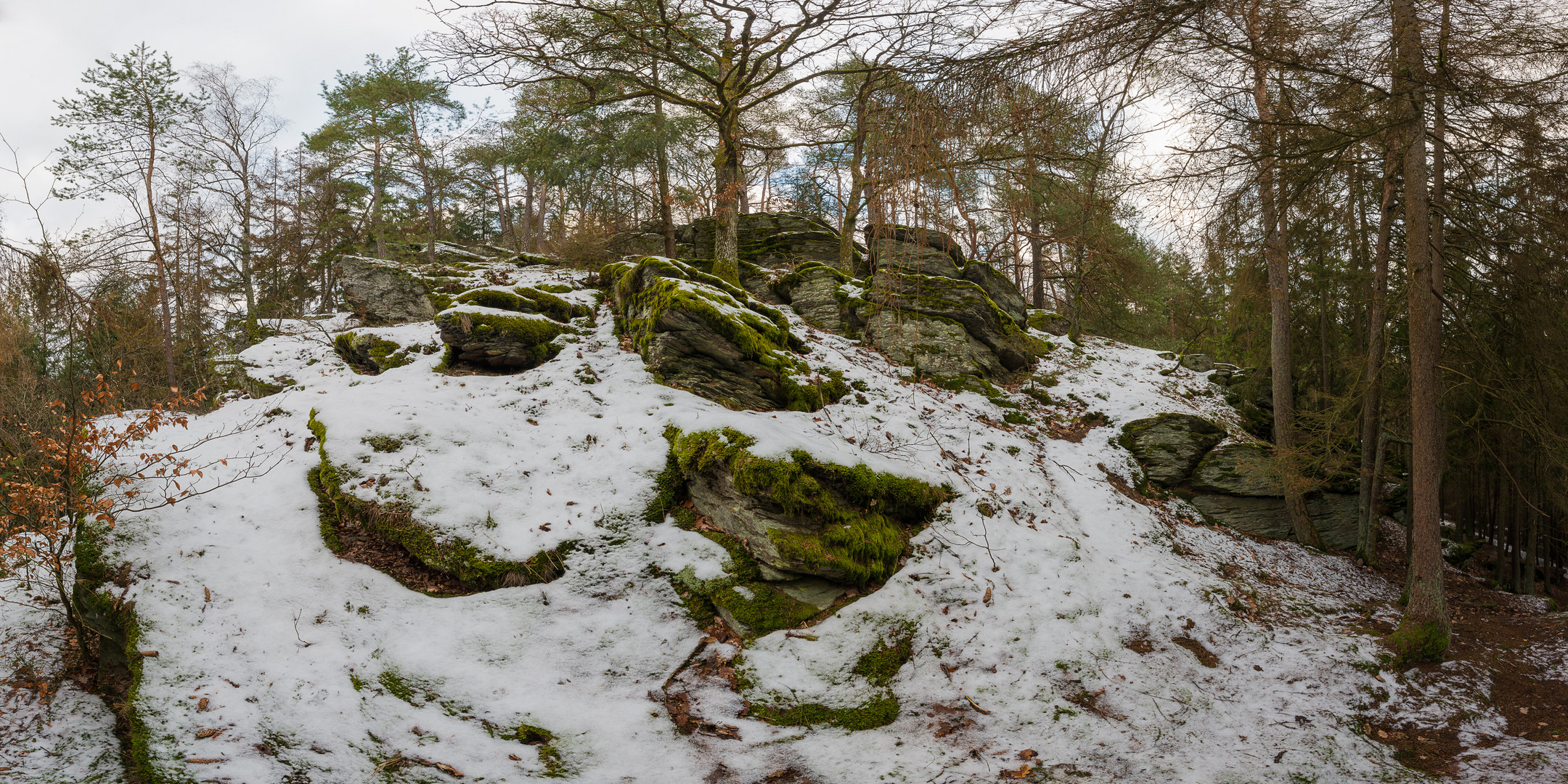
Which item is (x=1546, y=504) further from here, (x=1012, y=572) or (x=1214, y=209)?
(x=1012, y=572)

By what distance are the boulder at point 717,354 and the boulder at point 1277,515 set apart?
19.8 ft

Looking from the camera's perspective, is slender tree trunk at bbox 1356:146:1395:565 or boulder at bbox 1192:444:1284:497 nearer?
slender tree trunk at bbox 1356:146:1395:565

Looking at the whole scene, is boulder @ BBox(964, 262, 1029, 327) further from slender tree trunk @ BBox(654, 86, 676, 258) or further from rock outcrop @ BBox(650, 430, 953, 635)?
rock outcrop @ BBox(650, 430, 953, 635)

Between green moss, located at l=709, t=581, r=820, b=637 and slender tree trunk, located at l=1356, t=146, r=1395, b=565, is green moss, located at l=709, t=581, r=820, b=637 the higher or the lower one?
the lower one

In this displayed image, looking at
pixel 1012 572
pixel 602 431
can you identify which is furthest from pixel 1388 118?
pixel 602 431

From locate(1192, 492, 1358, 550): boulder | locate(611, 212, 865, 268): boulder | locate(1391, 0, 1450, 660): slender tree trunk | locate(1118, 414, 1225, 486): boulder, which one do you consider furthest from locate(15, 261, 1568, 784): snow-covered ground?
locate(611, 212, 865, 268): boulder

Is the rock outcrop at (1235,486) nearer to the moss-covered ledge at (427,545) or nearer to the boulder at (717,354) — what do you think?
the boulder at (717,354)

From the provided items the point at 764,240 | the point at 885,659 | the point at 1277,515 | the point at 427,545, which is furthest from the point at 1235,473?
the point at 764,240

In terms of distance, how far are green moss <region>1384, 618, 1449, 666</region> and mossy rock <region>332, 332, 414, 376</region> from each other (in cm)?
1167

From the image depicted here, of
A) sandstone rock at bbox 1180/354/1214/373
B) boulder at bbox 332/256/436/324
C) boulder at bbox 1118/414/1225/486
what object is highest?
boulder at bbox 332/256/436/324

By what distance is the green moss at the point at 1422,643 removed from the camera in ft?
18.2

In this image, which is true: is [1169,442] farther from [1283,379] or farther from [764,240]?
[764,240]

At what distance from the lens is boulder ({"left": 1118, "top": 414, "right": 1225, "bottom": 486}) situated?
882 cm

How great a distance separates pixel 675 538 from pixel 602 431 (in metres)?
1.66
